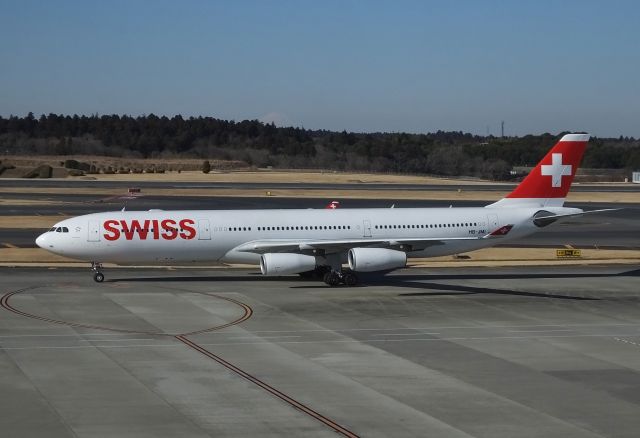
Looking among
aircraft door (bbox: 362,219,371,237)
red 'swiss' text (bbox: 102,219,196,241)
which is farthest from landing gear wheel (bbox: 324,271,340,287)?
red 'swiss' text (bbox: 102,219,196,241)

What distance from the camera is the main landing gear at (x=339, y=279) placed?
4856 centimetres

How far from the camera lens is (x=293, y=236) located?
49.8m

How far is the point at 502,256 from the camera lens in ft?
203

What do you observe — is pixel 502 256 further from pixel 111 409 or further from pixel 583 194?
pixel 583 194

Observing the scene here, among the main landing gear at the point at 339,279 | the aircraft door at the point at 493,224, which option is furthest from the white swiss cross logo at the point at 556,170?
the main landing gear at the point at 339,279

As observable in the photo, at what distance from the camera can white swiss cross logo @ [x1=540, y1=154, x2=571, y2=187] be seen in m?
53.7

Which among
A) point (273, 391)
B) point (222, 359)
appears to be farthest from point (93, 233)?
point (273, 391)

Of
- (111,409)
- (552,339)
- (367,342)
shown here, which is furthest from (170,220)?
(111,409)

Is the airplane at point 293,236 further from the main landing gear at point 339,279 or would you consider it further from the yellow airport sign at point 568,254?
the yellow airport sign at point 568,254

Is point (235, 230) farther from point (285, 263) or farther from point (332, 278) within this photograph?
point (332, 278)

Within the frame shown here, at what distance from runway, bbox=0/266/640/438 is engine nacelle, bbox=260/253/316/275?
1.14m

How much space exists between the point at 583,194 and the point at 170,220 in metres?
89.4

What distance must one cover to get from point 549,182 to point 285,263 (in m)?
16.4

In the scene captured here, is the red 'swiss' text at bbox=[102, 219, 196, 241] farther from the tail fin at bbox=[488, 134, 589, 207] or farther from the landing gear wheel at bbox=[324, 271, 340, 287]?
the tail fin at bbox=[488, 134, 589, 207]
